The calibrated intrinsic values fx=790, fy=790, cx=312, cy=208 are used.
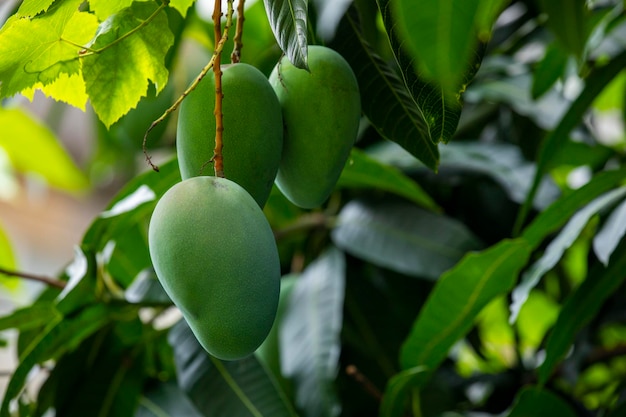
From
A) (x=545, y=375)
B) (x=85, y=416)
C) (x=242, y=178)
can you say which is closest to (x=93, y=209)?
(x=85, y=416)

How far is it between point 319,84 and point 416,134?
0.08 metres

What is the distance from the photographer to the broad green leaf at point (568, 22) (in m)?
0.28

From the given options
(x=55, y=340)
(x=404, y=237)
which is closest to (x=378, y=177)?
(x=404, y=237)

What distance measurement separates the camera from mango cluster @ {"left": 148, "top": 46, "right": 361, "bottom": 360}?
0.30m

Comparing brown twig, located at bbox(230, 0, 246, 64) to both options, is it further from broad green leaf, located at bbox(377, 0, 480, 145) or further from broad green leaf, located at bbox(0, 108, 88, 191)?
broad green leaf, located at bbox(0, 108, 88, 191)

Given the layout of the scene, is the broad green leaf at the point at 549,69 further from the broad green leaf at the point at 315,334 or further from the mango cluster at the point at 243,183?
the mango cluster at the point at 243,183

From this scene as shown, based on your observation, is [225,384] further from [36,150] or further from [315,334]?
[36,150]

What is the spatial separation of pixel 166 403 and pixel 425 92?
1.56ft

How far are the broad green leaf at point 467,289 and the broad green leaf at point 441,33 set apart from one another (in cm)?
40

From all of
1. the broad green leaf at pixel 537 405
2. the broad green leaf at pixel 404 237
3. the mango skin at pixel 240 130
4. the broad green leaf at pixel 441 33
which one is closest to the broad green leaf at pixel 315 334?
the broad green leaf at pixel 404 237

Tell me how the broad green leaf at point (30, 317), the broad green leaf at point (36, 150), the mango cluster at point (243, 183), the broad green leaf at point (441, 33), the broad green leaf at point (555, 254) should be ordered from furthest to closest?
the broad green leaf at point (36, 150)
the broad green leaf at point (30, 317)
the broad green leaf at point (555, 254)
the mango cluster at point (243, 183)
the broad green leaf at point (441, 33)

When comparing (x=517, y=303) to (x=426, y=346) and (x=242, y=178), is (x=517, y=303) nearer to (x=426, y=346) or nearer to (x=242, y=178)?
(x=426, y=346)

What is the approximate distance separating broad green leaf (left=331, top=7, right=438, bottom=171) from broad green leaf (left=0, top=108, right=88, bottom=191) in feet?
3.24

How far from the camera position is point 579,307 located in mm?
615
